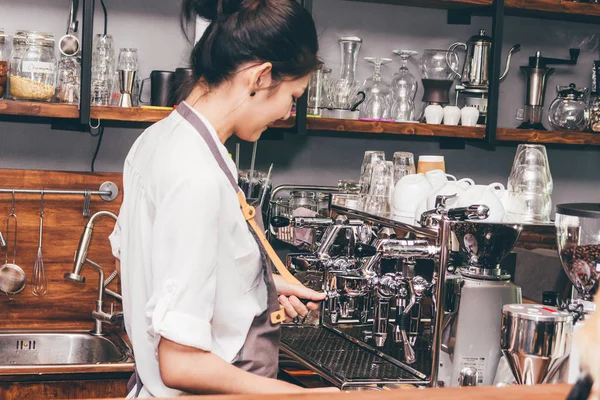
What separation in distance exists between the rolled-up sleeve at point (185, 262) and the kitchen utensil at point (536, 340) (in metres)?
0.60

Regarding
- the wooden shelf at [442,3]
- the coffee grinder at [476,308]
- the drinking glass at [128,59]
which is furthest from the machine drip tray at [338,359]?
the wooden shelf at [442,3]

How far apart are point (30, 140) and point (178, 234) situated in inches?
68.1

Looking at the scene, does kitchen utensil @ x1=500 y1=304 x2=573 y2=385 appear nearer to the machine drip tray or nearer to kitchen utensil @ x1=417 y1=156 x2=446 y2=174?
the machine drip tray

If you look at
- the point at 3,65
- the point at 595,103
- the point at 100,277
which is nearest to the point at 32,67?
the point at 3,65

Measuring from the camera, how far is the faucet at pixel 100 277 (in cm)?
257

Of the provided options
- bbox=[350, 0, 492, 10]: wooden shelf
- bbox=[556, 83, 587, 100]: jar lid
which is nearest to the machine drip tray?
bbox=[350, 0, 492, 10]: wooden shelf

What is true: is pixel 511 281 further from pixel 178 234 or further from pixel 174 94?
pixel 174 94

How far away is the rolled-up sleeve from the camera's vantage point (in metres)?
1.16

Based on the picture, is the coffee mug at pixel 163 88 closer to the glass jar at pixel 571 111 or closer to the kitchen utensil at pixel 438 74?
the kitchen utensil at pixel 438 74

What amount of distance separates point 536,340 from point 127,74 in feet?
5.31

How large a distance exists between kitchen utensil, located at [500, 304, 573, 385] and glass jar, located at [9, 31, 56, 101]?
5.34 feet

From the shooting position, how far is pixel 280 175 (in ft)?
9.78

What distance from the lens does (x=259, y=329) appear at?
1.38m

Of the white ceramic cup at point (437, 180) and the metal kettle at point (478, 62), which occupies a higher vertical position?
the metal kettle at point (478, 62)
